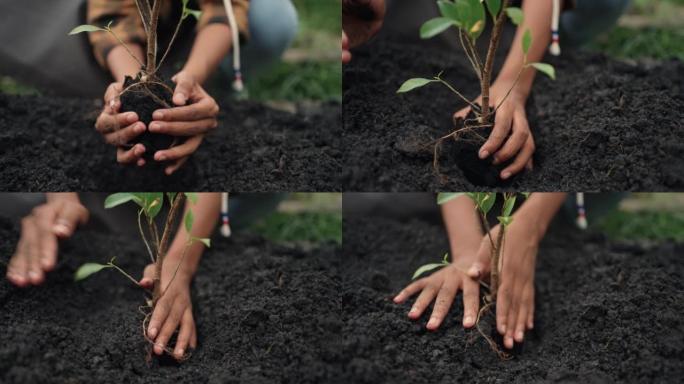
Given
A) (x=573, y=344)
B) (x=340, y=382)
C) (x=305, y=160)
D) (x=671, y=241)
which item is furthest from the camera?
(x=671, y=241)

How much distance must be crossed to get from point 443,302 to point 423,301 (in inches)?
1.5

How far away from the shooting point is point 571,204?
1.51 m

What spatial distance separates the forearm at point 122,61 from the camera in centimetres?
136

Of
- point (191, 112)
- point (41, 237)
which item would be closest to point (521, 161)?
point (191, 112)

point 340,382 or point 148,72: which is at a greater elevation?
point 148,72

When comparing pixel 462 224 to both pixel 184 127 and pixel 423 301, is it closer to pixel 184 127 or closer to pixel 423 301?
pixel 423 301

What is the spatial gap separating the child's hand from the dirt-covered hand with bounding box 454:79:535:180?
500mm

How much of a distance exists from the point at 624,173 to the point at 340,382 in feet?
2.11

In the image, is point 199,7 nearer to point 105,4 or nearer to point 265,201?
point 105,4

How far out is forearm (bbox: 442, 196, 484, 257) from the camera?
1.35m

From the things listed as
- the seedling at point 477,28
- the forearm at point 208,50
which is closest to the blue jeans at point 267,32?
the forearm at point 208,50

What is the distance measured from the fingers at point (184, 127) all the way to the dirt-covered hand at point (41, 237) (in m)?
0.28

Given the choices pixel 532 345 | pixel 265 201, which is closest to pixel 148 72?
pixel 265 201

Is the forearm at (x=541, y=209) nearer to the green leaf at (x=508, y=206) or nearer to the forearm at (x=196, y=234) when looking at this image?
the green leaf at (x=508, y=206)
